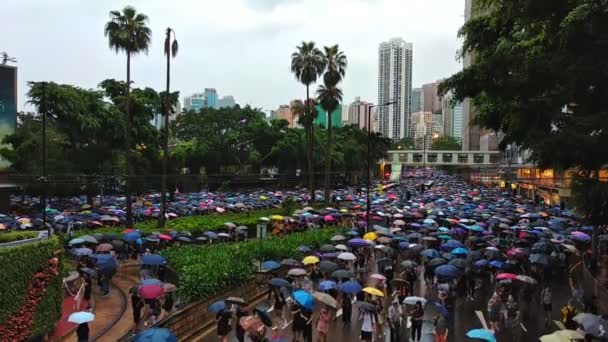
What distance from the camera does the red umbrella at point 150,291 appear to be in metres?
13.8

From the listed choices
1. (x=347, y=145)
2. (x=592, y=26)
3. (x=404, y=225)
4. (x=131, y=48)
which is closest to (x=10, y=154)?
(x=131, y=48)

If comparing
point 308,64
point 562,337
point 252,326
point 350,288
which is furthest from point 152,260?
point 308,64

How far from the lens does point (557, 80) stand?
619 inches

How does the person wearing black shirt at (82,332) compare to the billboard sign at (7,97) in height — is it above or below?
below

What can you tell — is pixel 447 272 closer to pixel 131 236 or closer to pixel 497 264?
pixel 497 264

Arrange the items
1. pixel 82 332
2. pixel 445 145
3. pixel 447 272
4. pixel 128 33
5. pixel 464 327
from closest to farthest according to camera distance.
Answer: pixel 82 332
pixel 464 327
pixel 447 272
pixel 128 33
pixel 445 145

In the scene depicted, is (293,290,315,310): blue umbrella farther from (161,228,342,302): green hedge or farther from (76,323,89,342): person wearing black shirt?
(76,323,89,342): person wearing black shirt

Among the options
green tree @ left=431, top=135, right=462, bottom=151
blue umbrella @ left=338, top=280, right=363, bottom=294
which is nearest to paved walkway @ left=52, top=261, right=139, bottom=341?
blue umbrella @ left=338, top=280, right=363, bottom=294

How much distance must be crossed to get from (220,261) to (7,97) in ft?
94.2

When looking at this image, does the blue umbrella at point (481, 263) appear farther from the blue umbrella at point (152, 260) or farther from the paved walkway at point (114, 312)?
the paved walkway at point (114, 312)

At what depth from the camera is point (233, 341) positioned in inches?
544

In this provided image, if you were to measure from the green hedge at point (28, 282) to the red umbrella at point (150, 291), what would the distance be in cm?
243

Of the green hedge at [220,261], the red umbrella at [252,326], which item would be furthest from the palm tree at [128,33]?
the red umbrella at [252,326]

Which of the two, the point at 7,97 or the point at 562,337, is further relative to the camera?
the point at 7,97
